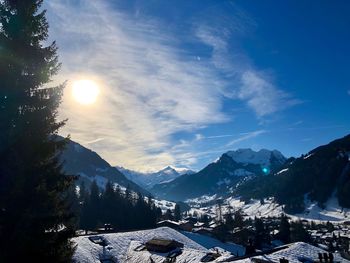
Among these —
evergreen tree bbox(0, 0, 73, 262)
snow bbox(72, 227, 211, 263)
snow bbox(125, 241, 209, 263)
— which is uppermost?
evergreen tree bbox(0, 0, 73, 262)

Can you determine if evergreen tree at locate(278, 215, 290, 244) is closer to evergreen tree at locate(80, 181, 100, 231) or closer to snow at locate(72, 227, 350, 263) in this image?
snow at locate(72, 227, 350, 263)

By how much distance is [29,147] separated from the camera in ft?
56.0

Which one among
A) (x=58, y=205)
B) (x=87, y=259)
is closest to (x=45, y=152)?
(x=58, y=205)

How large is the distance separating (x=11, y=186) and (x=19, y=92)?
14.4ft

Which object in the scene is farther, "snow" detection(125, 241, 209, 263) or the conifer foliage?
the conifer foliage

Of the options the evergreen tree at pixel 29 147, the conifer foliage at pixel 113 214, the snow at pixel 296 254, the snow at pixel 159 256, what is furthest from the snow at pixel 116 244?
the conifer foliage at pixel 113 214

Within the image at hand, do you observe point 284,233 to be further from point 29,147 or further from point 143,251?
point 29,147

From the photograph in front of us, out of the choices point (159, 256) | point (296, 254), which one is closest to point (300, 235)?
point (159, 256)

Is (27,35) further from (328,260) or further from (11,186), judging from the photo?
(328,260)

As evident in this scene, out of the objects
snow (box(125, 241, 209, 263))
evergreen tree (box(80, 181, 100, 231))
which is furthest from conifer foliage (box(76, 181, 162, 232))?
snow (box(125, 241, 209, 263))

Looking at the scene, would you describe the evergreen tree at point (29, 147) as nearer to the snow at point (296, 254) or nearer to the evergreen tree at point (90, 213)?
the snow at point (296, 254)

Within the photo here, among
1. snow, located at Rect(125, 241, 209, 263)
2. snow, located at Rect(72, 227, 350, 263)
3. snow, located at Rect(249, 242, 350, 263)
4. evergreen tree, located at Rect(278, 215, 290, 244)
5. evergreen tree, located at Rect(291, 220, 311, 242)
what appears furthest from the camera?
evergreen tree, located at Rect(291, 220, 311, 242)

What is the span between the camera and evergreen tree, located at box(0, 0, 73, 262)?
1588 cm

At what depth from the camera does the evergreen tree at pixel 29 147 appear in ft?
52.1
